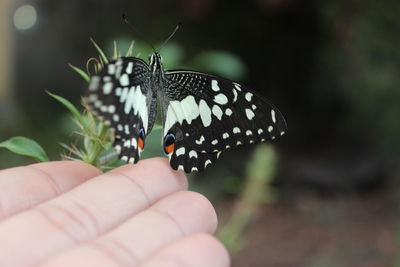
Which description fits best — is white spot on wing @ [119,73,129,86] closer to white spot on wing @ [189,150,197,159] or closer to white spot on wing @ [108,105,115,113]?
white spot on wing @ [108,105,115,113]

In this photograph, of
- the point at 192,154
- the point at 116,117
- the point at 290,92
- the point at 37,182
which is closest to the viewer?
the point at 116,117

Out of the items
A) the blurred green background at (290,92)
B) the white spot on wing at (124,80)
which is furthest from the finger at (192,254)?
the blurred green background at (290,92)

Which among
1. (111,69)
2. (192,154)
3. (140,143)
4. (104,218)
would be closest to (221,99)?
(192,154)

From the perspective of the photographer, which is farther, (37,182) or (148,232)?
(37,182)

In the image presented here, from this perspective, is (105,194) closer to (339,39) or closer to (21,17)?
(339,39)

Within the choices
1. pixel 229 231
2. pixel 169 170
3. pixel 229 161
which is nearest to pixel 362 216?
pixel 229 161

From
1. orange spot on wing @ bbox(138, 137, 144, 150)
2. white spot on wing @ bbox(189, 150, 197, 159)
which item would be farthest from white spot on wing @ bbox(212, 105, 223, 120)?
orange spot on wing @ bbox(138, 137, 144, 150)

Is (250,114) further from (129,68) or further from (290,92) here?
(290,92)

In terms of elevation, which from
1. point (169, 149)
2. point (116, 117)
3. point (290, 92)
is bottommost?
point (290, 92)
